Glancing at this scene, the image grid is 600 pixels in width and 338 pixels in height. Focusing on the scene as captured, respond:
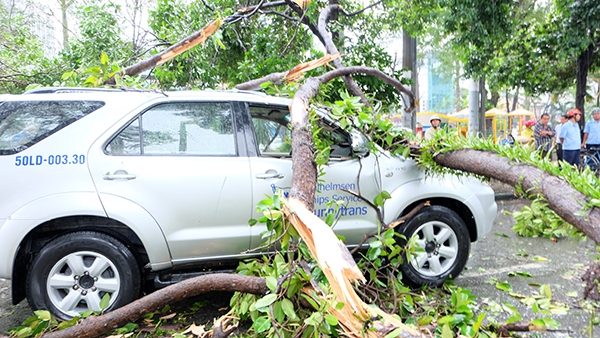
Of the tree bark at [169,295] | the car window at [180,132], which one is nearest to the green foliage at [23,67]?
the car window at [180,132]

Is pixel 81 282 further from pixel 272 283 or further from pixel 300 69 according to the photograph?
pixel 300 69

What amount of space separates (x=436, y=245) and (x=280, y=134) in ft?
5.38

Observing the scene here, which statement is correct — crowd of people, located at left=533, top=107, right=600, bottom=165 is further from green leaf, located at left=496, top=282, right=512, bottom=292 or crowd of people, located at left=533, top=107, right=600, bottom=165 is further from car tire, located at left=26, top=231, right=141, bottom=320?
car tire, located at left=26, top=231, right=141, bottom=320

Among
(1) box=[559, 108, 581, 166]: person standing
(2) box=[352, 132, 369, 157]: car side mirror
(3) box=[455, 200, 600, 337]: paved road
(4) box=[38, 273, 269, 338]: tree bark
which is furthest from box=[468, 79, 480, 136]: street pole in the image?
Result: (4) box=[38, 273, 269, 338]: tree bark

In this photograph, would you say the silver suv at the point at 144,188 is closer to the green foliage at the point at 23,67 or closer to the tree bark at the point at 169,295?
the tree bark at the point at 169,295

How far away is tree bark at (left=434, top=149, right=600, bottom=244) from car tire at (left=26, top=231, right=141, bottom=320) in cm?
248

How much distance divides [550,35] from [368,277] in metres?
9.10

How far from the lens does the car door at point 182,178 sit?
9.18 ft

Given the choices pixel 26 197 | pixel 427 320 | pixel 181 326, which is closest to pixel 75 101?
pixel 26 197

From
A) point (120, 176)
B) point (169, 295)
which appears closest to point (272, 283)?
point (169, 295)

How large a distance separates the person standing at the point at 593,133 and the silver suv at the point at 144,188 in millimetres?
7572

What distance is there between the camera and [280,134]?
11.2 feet

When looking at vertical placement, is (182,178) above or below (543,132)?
below

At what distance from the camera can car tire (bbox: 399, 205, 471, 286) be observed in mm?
3312
